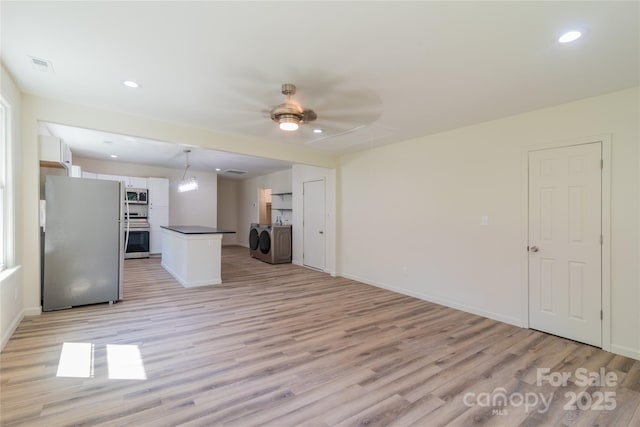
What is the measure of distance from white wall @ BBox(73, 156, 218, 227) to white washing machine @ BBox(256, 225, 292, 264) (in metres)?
2.63

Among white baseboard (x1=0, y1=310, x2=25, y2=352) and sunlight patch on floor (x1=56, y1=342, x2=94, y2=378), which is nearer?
sunlight patch on floor (x1=56, y1=342, x2=94, y2=378)

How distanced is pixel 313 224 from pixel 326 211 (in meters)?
0.57

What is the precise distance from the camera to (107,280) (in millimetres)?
3926

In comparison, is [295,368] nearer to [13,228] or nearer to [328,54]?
[328,54]

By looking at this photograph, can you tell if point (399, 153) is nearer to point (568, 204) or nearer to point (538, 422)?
point (568, 204)

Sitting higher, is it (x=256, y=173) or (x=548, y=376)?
(x=256, y=173)

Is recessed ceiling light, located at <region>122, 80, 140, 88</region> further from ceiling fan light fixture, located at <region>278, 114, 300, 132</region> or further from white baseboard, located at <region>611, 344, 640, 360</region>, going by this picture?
white baseboard, located at <region>611, 344, 640, 360</region>

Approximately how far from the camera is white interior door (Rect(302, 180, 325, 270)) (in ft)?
21.0

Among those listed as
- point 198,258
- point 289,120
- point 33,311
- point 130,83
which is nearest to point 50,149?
point 130,83

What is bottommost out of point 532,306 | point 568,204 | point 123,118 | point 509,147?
point 532,306

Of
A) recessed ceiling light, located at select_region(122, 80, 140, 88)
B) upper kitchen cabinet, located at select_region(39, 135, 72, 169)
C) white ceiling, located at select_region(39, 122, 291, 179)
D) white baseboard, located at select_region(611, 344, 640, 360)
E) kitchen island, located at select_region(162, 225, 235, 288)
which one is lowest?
white baseboard, located at select_region(611, 344, 640, 360)

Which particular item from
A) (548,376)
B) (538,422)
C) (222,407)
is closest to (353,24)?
(222,407)

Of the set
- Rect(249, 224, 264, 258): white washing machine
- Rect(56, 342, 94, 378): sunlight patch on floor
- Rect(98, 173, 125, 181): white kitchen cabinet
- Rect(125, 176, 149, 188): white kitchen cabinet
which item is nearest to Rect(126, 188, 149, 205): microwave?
Rect(125, 176, 149, 188): white kitchen cabinet

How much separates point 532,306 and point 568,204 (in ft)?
3.85
